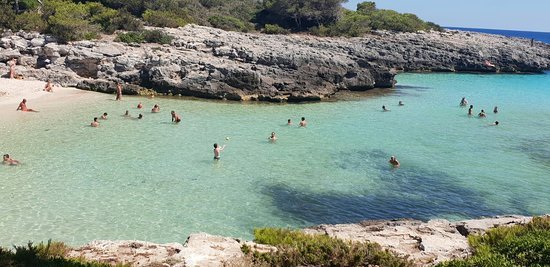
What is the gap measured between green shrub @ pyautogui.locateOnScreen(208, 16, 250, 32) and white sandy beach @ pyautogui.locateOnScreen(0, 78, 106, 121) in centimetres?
2594

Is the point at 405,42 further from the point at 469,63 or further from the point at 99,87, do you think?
the point at 99,87

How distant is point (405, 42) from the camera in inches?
2477

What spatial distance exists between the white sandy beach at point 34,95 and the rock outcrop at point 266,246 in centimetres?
2025

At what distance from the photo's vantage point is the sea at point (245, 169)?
13.1 metres

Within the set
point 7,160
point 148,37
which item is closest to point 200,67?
point 148,37

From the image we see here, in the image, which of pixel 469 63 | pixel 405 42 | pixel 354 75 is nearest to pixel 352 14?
pixel 405 42

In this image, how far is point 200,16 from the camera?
57.8 metres

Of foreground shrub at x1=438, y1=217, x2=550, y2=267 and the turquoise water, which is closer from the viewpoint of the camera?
foreground shrub at x1=438, y1=217, x2=550, y2=267

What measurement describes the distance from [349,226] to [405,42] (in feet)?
184

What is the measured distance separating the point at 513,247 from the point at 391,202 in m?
7.88

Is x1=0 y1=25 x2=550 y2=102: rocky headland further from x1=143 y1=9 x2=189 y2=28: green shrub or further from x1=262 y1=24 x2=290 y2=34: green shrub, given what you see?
x1=262 y1=24 x2=290 y2=34: green shrub

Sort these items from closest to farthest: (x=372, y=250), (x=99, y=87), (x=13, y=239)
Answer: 1. (x=372, y=250)
2. (x=13, y=239)
3. (x=99, y=87)

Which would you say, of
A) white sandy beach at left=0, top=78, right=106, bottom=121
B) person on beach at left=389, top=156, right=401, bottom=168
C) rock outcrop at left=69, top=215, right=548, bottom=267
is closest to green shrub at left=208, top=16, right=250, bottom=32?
white sandy beach at left=0, top=78, right=106, bottom=121

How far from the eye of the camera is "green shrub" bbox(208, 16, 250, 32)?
5522cm
